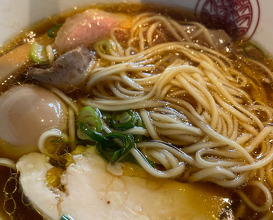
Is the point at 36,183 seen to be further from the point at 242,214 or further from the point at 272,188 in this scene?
the point at 272,188

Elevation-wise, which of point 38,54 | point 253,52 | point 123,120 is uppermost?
point 253,52

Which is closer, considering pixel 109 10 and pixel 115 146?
pixel 115 146

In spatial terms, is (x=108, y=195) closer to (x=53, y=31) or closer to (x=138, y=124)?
(x=138, y=124)

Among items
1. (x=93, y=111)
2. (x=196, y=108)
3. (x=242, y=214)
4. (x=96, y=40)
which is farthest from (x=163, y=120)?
(x=96, y=40)

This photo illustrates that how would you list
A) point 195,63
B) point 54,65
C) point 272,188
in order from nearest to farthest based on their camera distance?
point 272,188 → point 54,65 → point 195,63

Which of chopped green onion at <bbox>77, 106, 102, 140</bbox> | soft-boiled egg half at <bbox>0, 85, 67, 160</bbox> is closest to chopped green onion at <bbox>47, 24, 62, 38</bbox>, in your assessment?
soft-boiled egg half at <bbox>0, 85, 67, 160</bbox>

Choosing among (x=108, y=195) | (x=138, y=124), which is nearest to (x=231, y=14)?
(x=138, y=124)
